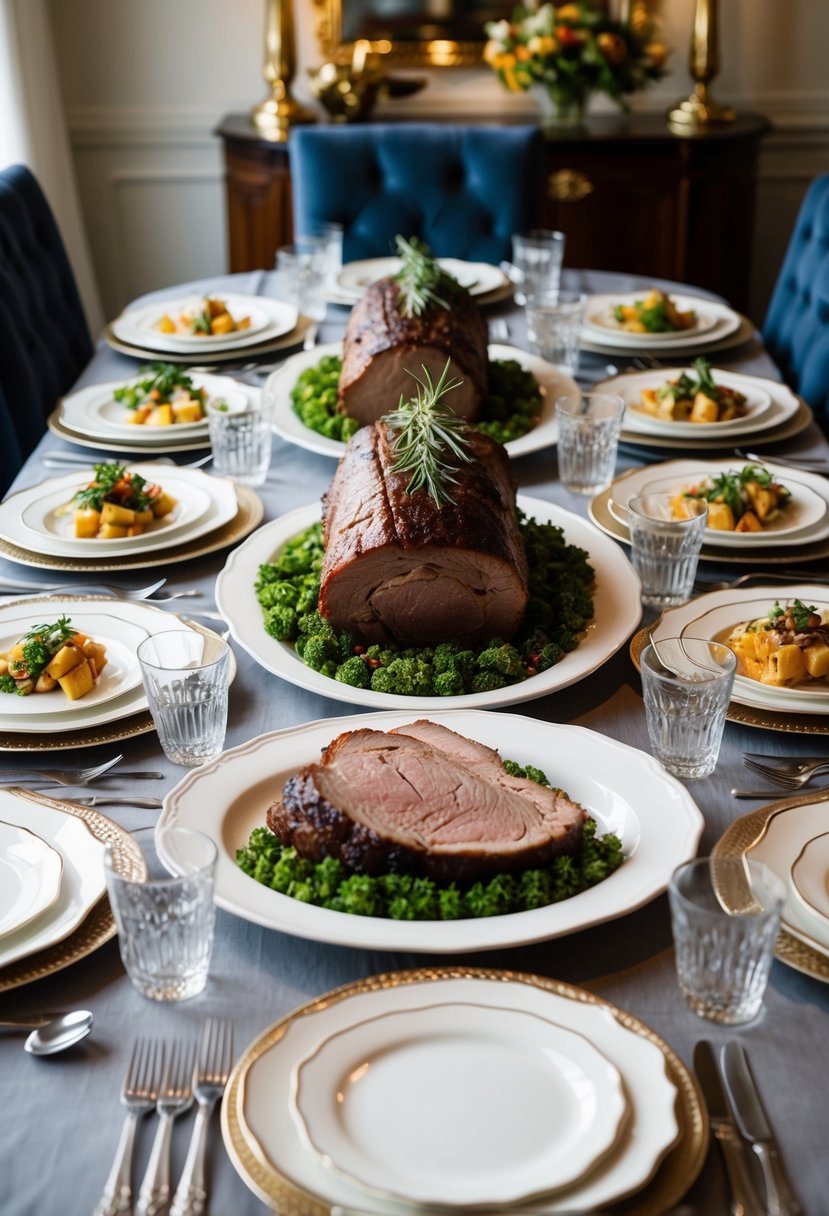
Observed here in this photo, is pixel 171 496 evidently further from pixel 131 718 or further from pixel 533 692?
pixel 533 692

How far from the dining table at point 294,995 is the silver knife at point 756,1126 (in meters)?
0.01

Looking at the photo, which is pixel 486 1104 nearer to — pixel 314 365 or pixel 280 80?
pixel 314 365

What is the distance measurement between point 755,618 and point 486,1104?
0.99 m

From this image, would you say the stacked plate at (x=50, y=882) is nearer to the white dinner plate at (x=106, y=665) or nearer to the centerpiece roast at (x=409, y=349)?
the white dinner plate at (x=106, y=665)

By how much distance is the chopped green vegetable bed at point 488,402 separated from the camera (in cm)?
253

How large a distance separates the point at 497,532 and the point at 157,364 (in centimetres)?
148

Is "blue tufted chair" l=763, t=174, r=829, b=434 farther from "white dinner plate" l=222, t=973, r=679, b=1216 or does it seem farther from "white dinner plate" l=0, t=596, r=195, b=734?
"white dinner plate" l=222, t=973, r=679, b=1216

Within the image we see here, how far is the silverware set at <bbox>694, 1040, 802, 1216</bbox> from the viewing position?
38.2 inches

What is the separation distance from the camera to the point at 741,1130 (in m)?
1.03

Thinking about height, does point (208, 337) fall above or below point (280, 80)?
below

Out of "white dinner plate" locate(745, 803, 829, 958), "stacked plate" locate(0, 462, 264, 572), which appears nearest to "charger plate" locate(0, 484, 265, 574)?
"stacked plate" locate(0, 462, 264, 572)

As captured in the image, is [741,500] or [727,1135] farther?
[741,500]

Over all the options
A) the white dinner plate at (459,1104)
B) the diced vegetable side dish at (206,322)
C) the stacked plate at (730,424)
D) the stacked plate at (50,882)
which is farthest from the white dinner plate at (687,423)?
the white dinner plate at (459,1104)

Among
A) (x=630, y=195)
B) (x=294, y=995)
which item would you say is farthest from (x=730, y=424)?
(x=630, y=195)
